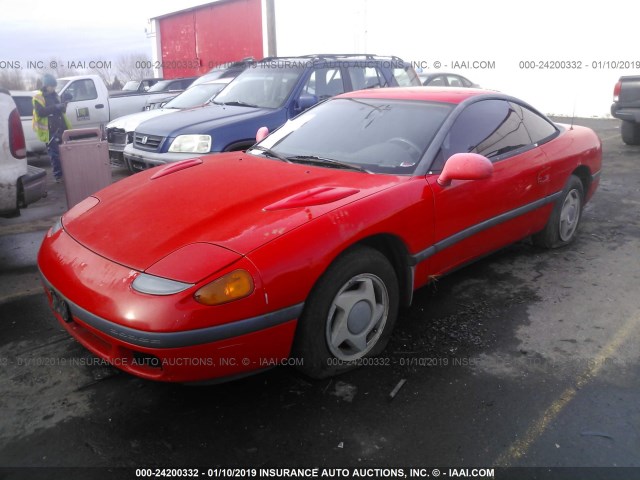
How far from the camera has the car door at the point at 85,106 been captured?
11.2 meters

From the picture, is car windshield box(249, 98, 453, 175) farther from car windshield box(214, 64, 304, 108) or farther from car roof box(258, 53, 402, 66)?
car roof box(258, 53, 402, 66)

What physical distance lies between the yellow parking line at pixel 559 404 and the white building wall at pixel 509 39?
12333mm

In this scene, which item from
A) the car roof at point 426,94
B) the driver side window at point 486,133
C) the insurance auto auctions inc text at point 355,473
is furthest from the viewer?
the car roof at point 426,94

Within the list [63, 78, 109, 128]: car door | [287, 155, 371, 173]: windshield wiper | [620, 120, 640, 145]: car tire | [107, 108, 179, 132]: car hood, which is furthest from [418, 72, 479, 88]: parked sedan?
[287, 155, 371, 173]: windshield wiper

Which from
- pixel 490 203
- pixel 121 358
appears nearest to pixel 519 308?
pixel 490 203

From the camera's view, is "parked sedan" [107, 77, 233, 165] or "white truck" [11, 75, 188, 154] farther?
"white truck" [11, 75, 188, 154]

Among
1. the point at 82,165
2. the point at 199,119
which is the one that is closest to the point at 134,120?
the point at 199,119

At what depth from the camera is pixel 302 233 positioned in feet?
8.35

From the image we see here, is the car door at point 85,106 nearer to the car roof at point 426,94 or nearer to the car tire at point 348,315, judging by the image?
the car roof at point 426,94

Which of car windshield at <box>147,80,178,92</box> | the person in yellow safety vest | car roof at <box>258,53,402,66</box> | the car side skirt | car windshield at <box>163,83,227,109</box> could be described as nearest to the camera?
the car side skirt

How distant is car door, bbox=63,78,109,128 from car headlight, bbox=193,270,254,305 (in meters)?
10.2

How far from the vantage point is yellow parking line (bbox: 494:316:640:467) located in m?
2.35

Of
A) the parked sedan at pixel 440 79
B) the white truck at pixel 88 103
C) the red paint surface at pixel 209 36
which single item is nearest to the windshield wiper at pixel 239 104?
the white truck at pixel 88 103

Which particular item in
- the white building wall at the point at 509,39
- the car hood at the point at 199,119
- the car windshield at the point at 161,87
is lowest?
the car hood at the point at 199,119
